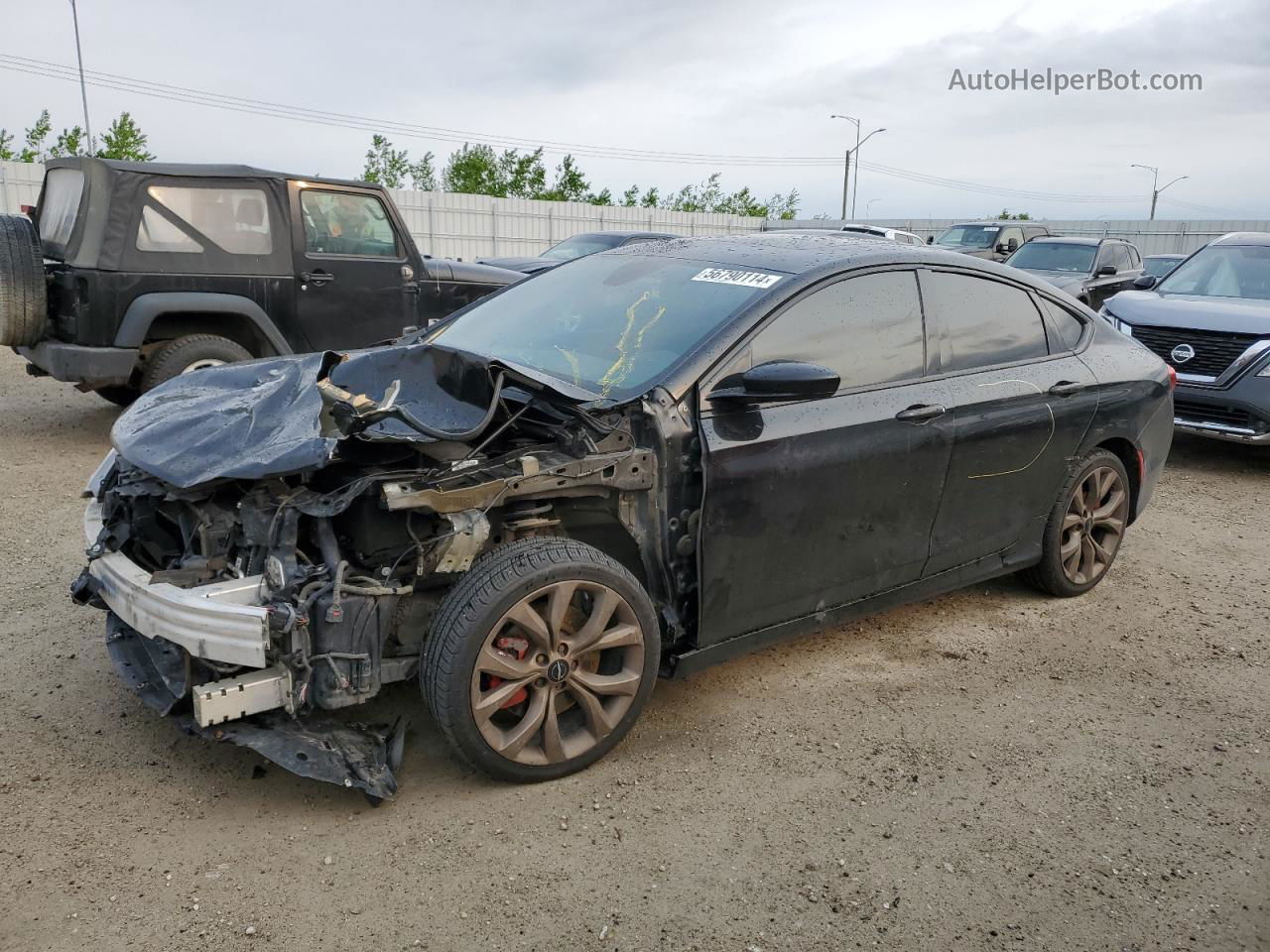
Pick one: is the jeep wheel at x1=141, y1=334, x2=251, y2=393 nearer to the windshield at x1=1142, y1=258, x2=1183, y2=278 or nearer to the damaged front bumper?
the damaged front bumper

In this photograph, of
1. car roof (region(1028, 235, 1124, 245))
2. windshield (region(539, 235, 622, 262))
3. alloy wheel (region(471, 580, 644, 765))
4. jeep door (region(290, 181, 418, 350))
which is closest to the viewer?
alloy wheel (region(471, 580, 644, 765))

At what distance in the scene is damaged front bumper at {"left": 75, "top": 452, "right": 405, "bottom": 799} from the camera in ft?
9.36

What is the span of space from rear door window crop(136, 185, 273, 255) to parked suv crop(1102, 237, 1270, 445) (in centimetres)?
741

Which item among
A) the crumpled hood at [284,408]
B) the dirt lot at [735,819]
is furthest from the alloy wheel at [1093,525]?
the crumpled hood at [284,408]

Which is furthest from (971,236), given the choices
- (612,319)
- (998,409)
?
(612,319)

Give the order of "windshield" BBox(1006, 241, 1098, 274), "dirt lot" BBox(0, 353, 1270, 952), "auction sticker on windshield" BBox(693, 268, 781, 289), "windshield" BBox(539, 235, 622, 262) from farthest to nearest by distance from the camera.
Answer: "windshield" BBox(1006, 241, 1098, 274) → "windshield" BBox(539, 235, 622, 262) → "auction sticker on windshield" BBox(693, 268, 781, 289) → "dirt lot" BBox(0, 353, 1270, 952)

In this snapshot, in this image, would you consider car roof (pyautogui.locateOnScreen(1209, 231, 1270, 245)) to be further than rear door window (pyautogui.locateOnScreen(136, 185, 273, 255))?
Yes

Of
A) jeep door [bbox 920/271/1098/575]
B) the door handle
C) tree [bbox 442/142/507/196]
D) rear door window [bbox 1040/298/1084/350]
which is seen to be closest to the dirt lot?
jeep door [bbox 920/271/1098/575]

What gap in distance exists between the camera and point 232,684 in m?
2.89

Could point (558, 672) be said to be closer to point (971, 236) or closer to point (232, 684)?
point (232, 684)

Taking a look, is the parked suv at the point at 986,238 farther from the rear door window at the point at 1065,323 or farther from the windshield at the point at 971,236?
the rear door window at the point at 1065,323

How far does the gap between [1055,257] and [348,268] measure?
36.3ft

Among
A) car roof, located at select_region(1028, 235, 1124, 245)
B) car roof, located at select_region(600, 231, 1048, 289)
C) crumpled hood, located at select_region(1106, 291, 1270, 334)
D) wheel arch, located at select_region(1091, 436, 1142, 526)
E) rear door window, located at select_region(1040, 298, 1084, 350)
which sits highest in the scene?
car roof, located at select_region(1028, 235, 1124, 245)

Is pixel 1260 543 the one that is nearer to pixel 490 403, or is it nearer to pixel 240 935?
pixel 490 403
